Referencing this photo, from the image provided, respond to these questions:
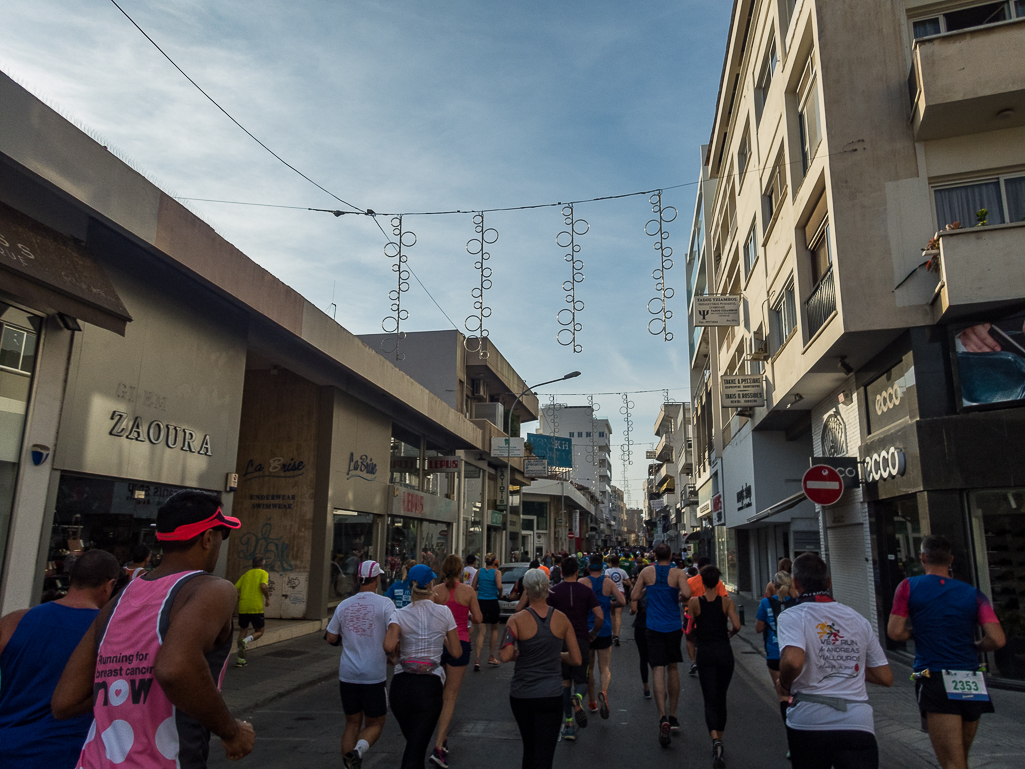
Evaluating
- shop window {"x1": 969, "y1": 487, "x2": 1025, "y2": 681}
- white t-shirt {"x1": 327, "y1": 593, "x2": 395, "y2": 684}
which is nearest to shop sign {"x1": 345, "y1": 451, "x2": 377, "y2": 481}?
white t-shirt {"x1": 327, "y1": 593, "x2": 395, "y2": 684}

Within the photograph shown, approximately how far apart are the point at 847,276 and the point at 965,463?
353 cm

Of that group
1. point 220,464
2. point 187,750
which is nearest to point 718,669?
point 187,750

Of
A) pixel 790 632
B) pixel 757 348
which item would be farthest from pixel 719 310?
pixel 790 632

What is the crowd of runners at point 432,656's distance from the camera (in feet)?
7.89

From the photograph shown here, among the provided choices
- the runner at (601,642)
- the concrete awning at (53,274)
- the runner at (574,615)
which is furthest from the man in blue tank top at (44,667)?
the runner at (601,642)

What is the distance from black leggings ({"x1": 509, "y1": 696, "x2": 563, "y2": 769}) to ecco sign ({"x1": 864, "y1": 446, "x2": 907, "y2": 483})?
882 centimetres

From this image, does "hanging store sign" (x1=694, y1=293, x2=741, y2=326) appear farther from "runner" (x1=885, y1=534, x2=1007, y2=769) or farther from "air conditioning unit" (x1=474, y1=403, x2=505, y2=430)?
"runner" (x1=885, y1=534, x2=1007, y2=769)

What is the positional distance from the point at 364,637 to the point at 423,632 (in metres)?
0.51

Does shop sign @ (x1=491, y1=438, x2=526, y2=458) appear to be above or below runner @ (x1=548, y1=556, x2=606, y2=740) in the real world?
above

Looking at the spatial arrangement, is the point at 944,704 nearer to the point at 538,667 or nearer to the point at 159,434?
the point at 538,667

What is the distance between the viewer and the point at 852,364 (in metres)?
14.1

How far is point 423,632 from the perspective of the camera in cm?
566

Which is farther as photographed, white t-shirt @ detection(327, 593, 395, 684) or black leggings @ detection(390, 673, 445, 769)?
white t-shirt @ detection(327, 593, 395, 684)

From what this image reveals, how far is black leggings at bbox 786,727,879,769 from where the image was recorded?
12.2 feet
